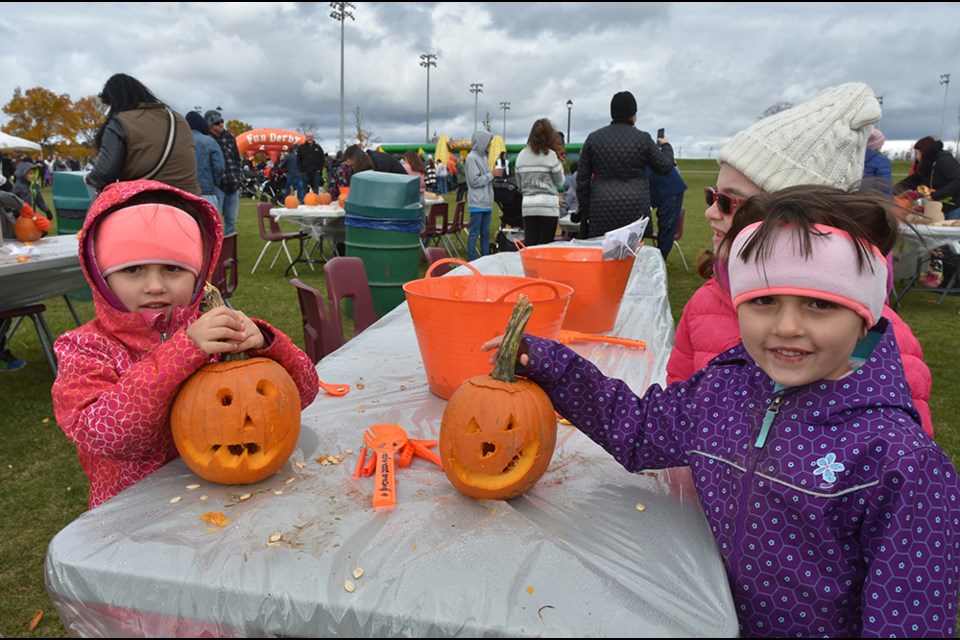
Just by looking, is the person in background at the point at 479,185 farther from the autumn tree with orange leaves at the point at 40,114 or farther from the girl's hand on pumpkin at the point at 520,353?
the autumn tree with orange leaves at the point at 40,114

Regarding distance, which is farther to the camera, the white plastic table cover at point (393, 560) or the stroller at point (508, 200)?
the stroller at point (508, 200)

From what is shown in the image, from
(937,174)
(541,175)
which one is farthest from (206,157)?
(937,174)

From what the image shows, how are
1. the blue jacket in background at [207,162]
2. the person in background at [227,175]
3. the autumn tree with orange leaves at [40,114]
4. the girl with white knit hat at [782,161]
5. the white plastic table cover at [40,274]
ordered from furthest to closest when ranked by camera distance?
the autumn tree with orange leaves at [40,114], the person in background at [227,175], the blue jacket in background at [207,162], the white plastic table cover at [40,274], the girl with white knit hat at [782,161]

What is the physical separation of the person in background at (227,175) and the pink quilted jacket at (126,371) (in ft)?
21.0

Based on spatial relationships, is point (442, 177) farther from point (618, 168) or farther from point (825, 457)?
point (825, 457)

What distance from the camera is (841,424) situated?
104 cm

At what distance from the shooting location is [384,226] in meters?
4.84

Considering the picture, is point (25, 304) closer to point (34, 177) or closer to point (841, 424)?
point (841, 424)

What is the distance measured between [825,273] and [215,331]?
1.10 meters

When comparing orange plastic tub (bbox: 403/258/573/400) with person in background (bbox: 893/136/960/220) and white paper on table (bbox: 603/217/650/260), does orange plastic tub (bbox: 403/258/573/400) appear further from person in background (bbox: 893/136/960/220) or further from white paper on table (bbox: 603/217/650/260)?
person in background (bbox: 893/136/960/220)

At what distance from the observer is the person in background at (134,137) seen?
4.23 meters

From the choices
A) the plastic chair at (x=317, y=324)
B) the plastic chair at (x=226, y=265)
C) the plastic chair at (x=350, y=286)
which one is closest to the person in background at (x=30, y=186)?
the plastic chair at (x=226, y=265)

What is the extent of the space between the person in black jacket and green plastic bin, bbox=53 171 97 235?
207 inches

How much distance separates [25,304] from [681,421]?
4.53 metres
